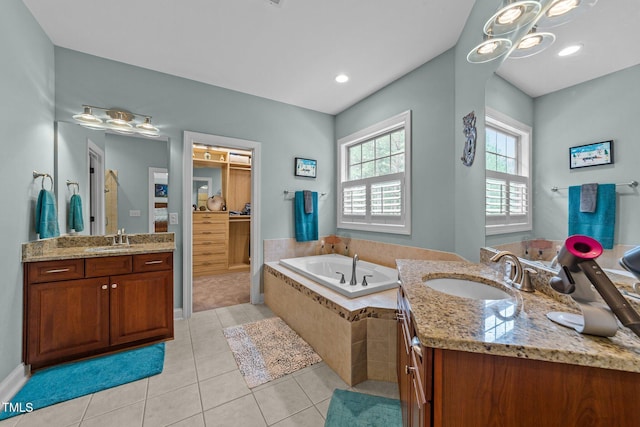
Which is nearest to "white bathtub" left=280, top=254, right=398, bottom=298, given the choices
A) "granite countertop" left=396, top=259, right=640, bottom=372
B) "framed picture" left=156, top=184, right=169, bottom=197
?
"granite countertop" left=396, top=259, right=640, bottom=372

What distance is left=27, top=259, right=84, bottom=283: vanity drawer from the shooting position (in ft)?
6.10

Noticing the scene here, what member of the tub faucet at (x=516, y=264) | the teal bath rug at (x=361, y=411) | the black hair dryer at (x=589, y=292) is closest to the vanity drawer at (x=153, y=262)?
the teal bath rug at (x=361, y=411)

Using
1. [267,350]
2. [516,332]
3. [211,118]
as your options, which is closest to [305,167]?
[211,118]

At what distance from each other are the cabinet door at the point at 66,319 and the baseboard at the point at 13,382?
70 millimetres

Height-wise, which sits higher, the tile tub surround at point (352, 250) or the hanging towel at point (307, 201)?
the hanging towel at point (307, 201)

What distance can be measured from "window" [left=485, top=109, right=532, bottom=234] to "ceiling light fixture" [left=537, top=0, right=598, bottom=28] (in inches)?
16.8

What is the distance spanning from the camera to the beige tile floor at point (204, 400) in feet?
4.82

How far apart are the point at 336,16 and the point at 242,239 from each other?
4406mm

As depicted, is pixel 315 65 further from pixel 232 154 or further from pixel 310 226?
pixel 232 154

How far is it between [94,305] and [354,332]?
2128 mm

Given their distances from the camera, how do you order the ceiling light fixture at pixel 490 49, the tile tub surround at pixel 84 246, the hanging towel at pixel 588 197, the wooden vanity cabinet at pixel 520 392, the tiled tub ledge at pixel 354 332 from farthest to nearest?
the tile tub surround at pixel 84 246 < the tiled tub ledge at pixel 354 332 < the ceiling light fixture at pixel 490 49 < the hanging towel at pixel 588 197 < the wooden vanity cabinet at pixel 520 392

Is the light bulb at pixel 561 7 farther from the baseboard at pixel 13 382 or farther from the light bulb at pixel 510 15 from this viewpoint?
the baseboard at pixel 13 382

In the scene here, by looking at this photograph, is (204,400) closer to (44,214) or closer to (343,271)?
(44,214)

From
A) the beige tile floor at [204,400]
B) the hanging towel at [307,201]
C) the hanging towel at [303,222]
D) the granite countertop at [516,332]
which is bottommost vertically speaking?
the beige tile floor at [204,400]
